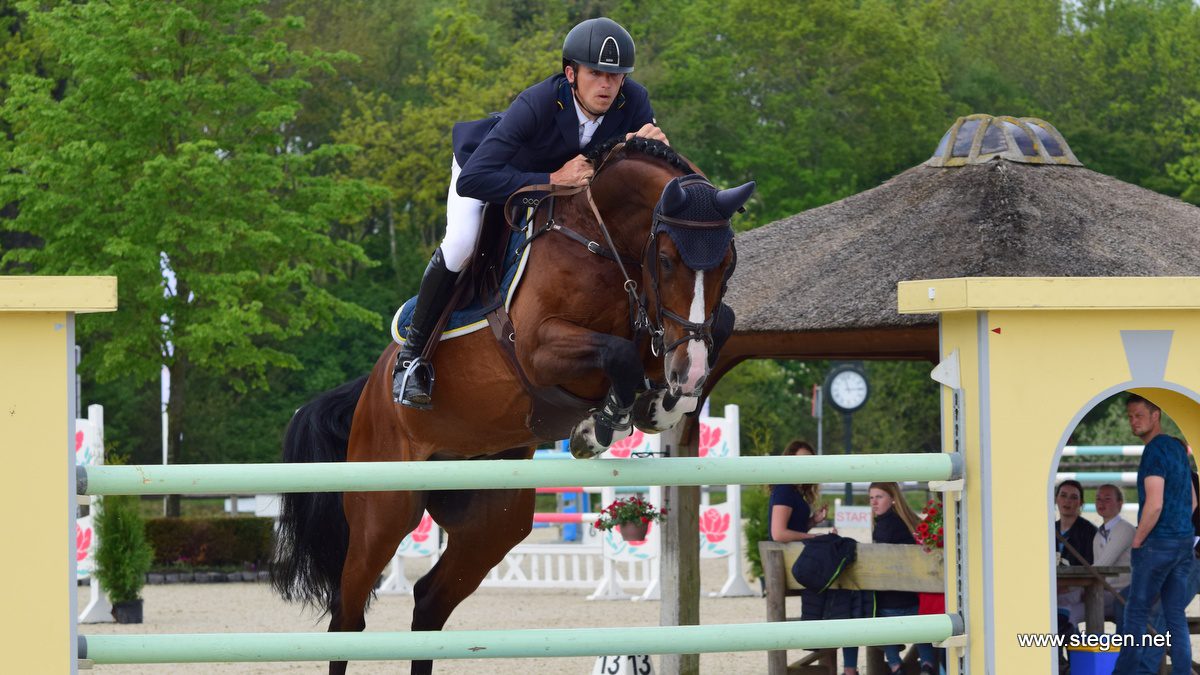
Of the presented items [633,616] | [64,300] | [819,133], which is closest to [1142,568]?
[64,300]

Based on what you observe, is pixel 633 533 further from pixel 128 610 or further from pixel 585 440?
pixel 585 440

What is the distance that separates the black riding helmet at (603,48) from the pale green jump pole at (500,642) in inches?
85.3

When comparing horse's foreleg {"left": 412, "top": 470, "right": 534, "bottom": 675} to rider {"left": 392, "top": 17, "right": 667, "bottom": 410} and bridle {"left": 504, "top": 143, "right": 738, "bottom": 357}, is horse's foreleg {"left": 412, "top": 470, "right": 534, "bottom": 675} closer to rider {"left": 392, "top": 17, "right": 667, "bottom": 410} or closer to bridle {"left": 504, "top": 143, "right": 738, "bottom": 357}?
rider {"left": 392, "top": 17, "right": 667, "bottom": 410}

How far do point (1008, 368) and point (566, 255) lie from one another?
1768mm

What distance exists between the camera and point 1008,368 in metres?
3.39

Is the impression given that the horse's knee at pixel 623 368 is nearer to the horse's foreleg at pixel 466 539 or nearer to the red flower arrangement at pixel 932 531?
the horse's foreleg at pixel 466 539

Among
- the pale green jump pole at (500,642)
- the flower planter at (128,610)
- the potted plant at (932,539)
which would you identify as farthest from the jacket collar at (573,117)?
the flower planter at (128,610)

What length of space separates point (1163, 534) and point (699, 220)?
125 inches

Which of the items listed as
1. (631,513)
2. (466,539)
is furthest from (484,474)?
(631,513)

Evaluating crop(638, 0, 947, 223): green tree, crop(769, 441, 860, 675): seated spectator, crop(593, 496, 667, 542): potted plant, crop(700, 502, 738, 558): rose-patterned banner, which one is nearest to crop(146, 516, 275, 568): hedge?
crop(700, 502, 738, 558): rose-patterned banner

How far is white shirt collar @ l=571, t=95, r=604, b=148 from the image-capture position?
5064mm

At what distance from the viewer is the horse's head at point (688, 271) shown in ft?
13.8

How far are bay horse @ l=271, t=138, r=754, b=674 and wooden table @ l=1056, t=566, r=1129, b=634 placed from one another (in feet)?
9.68

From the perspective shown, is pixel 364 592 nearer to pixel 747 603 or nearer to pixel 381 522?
pixel 381 522
